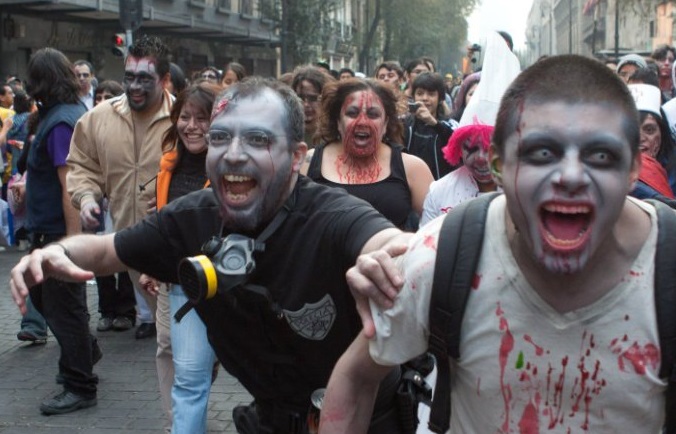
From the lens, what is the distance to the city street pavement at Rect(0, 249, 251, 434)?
18.9 ft

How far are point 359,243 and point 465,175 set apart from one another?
2.02 metres

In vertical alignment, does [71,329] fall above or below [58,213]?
below

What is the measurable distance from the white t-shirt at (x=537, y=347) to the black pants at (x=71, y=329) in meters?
4.09

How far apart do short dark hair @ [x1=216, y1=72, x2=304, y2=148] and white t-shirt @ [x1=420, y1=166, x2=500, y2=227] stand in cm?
151

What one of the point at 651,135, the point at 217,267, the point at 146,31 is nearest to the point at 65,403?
the point at 217,267

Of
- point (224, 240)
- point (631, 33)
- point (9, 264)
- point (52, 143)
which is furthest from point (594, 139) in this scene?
point (631, 33)

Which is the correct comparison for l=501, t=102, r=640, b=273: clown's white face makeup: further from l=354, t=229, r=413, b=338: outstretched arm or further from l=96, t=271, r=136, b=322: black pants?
l=96, t=271, r=136, b=322: black pants

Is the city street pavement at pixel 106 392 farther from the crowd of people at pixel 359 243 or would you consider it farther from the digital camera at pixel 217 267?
the digital camera at pixel 217 267

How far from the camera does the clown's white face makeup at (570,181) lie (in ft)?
6.73

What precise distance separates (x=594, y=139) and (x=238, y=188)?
4.87 feet

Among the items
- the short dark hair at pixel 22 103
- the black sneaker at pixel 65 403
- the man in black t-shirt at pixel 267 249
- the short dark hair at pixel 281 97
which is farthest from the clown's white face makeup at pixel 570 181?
the short dark hair at pixel 22 103

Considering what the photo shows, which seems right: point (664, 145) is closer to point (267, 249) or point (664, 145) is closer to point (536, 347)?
point (267, 249)

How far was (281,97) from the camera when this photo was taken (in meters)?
3.44

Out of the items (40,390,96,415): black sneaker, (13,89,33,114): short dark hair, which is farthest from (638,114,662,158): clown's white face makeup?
(13,89,33,114): short dark hair
